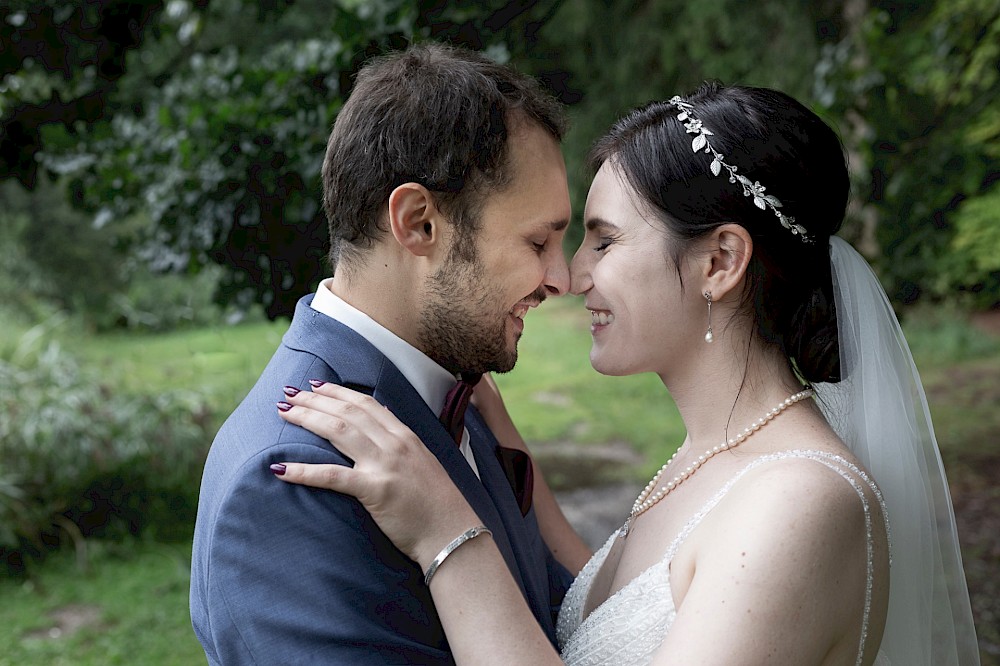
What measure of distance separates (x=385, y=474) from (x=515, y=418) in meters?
7.88

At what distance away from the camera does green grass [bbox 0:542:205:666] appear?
5.13m

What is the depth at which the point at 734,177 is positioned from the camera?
217 cm

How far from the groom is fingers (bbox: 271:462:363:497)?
0.07 feet

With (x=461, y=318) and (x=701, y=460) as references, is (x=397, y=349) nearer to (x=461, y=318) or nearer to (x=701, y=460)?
(x=461, y=318)

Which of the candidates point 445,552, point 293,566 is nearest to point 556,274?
point 445,552

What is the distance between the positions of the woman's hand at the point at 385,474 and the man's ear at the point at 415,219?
0.38 meters

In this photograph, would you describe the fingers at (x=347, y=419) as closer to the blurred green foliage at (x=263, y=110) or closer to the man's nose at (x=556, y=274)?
the man's nose at (x=556, y=274)

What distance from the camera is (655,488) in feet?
8.45

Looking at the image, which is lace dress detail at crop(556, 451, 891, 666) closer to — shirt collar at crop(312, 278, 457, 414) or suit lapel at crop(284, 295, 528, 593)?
suit lapel at crop(284, 295, 528, 593)

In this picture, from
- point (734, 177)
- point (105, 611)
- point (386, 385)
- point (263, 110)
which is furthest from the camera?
point (105, 611)

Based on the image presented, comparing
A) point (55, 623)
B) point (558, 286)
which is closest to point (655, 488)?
point (558, 286)

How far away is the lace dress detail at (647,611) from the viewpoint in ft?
6.54

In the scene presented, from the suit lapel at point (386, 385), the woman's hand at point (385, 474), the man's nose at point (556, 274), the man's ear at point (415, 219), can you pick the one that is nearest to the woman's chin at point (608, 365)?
the man's nose at point (556, 274)

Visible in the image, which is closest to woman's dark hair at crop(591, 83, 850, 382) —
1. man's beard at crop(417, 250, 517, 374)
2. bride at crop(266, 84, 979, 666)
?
bride at crop(266, 84, 979, 666)
